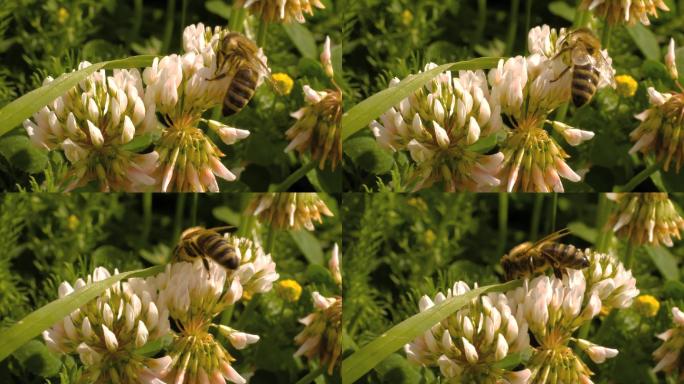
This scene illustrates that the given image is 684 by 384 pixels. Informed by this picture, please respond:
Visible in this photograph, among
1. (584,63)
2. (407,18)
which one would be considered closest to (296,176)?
(407,18)

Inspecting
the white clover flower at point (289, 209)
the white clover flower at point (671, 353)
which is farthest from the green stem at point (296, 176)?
the white clover flower at point (671, 353)

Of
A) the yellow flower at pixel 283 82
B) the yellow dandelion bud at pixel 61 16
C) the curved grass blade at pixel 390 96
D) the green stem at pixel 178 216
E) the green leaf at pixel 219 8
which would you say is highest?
the yellow dandelion bud at pixel 61 16

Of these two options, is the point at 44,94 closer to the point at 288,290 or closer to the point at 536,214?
the point at 288,290

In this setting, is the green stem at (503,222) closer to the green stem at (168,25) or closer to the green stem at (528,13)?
the green stem at (528,13)

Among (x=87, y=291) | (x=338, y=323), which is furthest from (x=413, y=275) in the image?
(x=87, y=291)

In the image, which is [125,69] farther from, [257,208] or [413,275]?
[413,275]

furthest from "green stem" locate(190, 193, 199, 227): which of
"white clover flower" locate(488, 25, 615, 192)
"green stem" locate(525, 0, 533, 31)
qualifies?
"green stem" locate(525, 0, 533, 31)
